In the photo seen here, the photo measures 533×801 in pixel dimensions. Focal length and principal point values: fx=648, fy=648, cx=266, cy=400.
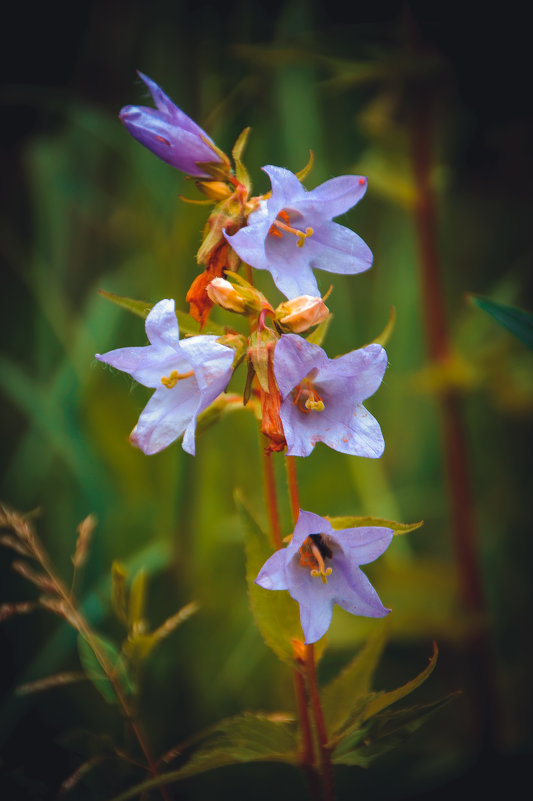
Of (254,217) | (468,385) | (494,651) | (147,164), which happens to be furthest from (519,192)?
(254,217)

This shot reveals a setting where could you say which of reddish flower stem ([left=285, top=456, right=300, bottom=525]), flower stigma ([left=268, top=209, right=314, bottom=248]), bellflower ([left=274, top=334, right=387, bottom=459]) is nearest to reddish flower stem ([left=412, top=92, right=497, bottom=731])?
flower stigma ([left=268, top=209, right=314, bottom=248])

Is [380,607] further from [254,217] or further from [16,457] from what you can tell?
[16,457]

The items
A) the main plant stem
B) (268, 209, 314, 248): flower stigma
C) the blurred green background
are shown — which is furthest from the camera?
the blurred green background

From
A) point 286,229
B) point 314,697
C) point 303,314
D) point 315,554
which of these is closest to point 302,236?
point 286,229

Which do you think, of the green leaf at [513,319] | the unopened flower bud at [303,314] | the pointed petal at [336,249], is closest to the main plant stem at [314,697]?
the unopened flower bud at [303,314]

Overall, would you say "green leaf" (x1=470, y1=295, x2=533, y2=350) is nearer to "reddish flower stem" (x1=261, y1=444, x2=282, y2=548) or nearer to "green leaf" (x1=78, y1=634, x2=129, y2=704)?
"reddish flower stem" (x1=261, y1=444, x2=282, y2=548)

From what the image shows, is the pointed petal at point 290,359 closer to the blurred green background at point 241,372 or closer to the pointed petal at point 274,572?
the pointed petal at point 274,572
